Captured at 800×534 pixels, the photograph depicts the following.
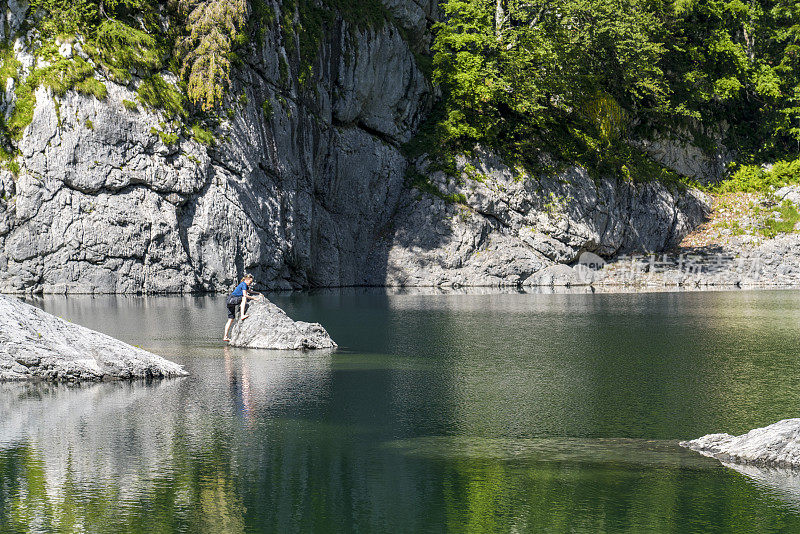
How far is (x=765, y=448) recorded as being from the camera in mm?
9711

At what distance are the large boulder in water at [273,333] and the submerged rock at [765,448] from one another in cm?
1130

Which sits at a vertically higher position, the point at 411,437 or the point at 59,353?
the point at 59,353

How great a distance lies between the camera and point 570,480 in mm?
9102

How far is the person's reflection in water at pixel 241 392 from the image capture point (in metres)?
12.4

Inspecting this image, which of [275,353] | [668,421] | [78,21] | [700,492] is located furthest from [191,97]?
[700,492]

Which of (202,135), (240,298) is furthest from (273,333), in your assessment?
(202,135)

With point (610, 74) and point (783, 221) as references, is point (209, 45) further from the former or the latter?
point (783, 221)

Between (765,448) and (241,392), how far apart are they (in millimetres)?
8131

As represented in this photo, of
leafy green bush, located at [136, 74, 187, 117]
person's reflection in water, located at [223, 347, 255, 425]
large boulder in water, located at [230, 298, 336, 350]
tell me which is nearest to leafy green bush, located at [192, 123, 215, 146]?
leafy green bush, located at [136, 74, 187, 117]

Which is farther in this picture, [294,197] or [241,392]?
[294,197]

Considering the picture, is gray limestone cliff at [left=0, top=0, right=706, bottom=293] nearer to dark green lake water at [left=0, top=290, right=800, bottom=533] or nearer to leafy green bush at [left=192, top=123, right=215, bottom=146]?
leafy green bush at [left=192, top=123, right=215, bottom=146]

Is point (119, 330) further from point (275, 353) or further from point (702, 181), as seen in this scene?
point (702, 181)

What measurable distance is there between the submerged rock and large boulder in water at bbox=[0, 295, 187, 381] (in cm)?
965

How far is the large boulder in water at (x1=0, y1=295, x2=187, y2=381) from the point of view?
47.9ft
